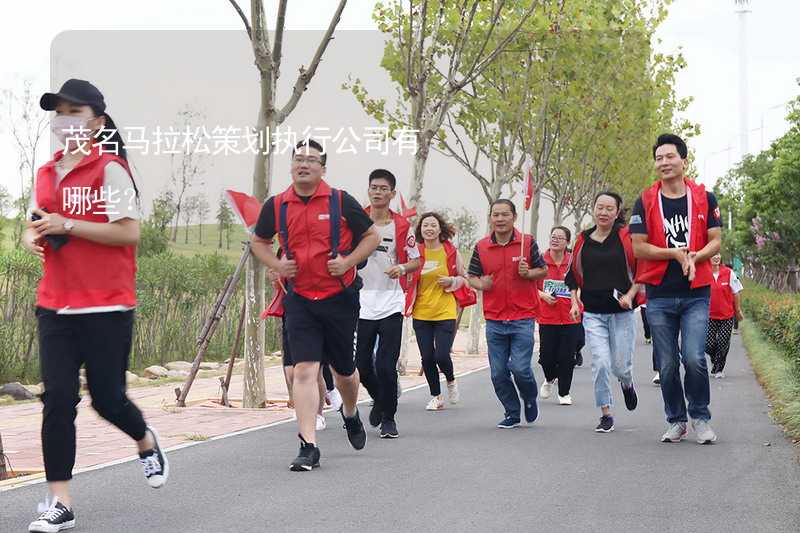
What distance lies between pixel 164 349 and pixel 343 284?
13468mm

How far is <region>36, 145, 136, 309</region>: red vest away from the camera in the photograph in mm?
6156

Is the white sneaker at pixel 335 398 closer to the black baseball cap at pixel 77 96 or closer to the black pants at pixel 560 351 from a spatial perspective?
the black pants at pixel 560 351

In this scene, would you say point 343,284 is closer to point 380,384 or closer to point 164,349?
point 380,384

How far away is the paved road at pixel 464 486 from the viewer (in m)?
6.46

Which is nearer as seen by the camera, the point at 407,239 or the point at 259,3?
the point at 407,239

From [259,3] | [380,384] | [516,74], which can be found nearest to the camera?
[380,384]

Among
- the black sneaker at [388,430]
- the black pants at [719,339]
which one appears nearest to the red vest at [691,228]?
the black sneaker at [388,430]

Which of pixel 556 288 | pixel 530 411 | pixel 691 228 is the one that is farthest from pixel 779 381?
pixel 691 228

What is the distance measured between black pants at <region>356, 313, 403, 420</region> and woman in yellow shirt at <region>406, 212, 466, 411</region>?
1508mm

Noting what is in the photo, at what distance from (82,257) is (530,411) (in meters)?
5.59

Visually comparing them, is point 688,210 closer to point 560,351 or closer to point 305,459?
point 305,459

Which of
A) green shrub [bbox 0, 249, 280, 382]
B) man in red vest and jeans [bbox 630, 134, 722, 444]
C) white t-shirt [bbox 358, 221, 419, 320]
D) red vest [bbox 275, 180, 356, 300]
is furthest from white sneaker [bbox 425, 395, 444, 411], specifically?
green shrub [bbox 0, 249, 280, 382]

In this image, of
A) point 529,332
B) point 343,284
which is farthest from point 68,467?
point 529,332

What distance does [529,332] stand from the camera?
36.0 feet
